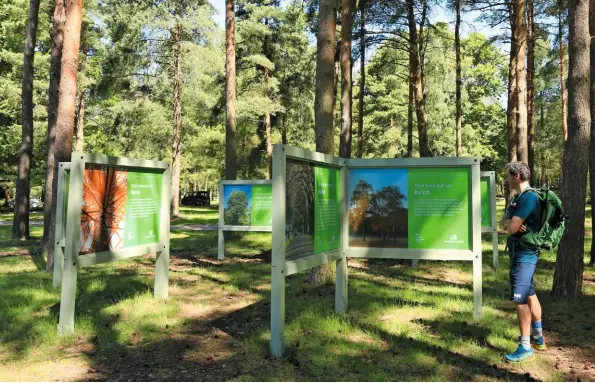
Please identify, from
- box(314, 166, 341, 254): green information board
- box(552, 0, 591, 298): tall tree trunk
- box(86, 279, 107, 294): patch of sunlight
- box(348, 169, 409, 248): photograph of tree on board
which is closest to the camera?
box(314, 166, 341, 254): green information board

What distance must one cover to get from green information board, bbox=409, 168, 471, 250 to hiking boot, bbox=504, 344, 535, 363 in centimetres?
180

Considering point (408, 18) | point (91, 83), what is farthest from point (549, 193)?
point (91, 83)

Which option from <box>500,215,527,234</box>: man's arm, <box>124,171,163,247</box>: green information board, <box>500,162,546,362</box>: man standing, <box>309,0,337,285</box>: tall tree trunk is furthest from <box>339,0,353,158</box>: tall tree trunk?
<box>500,215,527,234</box>: man's arm

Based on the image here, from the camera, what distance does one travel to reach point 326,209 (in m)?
6.00

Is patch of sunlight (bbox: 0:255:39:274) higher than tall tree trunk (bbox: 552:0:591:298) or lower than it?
lower

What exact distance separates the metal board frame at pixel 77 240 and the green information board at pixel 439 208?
3978mm

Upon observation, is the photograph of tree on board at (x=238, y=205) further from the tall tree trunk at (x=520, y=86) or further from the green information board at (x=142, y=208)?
the tall tree trunk at (x=520, y=86)

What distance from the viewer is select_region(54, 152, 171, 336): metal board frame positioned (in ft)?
18.4

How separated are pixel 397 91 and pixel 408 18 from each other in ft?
74.7

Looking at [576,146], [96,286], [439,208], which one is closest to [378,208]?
[439,208]

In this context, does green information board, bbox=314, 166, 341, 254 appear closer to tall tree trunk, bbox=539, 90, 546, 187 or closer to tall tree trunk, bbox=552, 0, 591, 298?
tall tree trunk, bbox=552, 0, 591, 298

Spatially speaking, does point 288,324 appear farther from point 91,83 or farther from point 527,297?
point 91,83

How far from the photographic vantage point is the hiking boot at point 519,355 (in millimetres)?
4508

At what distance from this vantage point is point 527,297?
4527 millimetres
